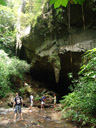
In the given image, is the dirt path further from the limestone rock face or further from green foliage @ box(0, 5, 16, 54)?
green foliage @ box(0, 5, 16, 54)

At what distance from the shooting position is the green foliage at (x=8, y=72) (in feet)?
32.7

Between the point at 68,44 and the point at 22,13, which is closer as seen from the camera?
the point at 68,44

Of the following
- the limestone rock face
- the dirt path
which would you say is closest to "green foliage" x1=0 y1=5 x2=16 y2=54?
the limestone rock face

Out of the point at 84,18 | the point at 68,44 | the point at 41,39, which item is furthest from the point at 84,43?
the point at 41,39

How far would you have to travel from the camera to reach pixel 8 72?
34.7 ft

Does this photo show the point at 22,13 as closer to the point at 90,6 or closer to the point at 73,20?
the point at 73,20

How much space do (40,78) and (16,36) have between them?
6.24 metres

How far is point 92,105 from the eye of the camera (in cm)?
435

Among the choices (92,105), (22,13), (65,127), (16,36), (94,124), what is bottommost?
(65,127)

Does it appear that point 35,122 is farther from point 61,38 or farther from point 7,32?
point 7,32

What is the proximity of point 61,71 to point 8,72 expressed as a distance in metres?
5.55

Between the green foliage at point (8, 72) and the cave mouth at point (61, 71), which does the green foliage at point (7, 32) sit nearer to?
the green foliage at point (8, 72)

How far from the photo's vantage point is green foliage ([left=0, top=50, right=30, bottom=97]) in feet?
32.7

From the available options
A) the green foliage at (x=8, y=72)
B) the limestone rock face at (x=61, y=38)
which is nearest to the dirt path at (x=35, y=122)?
the green foliage at (x=8, y=72)
